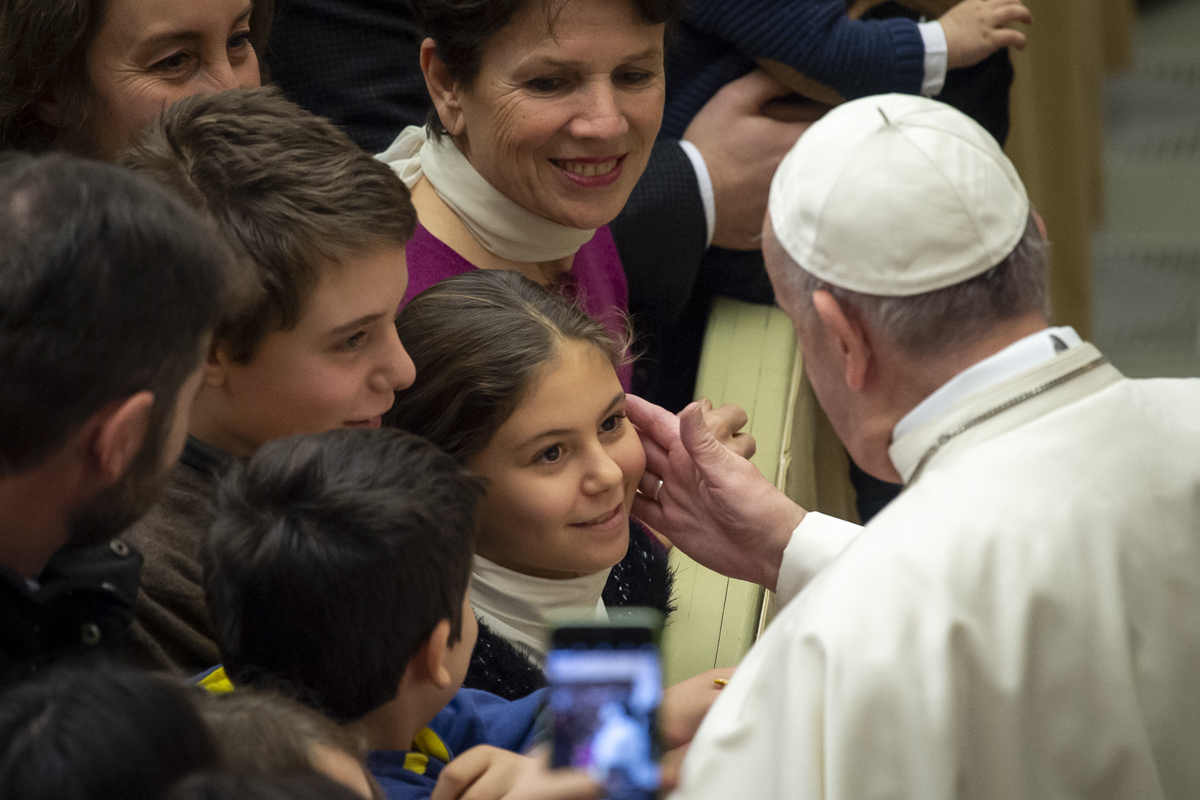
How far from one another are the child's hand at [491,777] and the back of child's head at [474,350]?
1.99ft

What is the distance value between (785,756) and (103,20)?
63.5 inches

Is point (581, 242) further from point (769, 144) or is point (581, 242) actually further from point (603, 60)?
point (769, 144)

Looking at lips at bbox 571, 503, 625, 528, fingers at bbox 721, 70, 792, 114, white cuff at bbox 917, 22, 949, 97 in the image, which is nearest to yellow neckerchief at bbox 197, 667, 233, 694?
lips at bbox 571, 503, 625, 528

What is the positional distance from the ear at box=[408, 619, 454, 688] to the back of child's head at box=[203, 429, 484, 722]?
0.01 metres

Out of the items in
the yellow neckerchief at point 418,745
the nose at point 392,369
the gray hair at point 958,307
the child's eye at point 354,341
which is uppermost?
the gray hair at point 958,307

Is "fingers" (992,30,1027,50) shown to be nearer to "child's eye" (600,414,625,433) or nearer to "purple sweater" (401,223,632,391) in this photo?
"purple sweater" (401,223,632,391)

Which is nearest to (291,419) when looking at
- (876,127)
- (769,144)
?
(876,127)

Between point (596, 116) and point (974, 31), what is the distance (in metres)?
1.14

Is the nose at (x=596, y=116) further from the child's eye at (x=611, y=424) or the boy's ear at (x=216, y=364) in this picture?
the boy's ear at (x=216, y=364)

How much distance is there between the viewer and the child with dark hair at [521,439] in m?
1.96

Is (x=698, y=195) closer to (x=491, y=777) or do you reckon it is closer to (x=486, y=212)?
(x=486, y=212)

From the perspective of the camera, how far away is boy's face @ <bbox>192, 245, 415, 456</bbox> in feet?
5.92

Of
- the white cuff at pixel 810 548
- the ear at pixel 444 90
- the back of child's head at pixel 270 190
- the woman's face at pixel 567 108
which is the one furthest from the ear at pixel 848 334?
the ear at pixel 444 90

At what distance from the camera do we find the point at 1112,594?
1.43 meters
